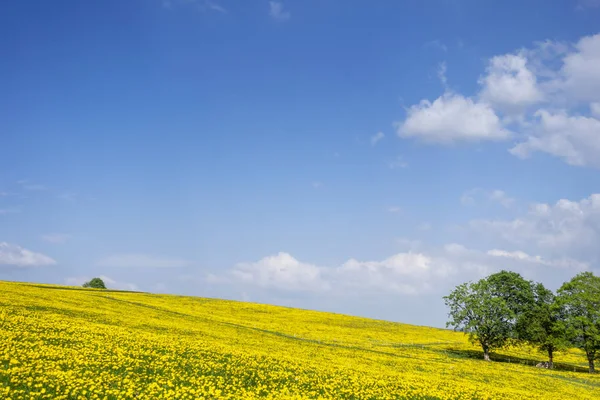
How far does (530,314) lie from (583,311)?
724 cm

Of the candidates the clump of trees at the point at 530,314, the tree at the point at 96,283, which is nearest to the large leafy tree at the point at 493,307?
the clump of trees at the point at 530,314

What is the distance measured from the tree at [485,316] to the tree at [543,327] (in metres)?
2.46

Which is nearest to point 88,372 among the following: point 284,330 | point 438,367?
point 438,367

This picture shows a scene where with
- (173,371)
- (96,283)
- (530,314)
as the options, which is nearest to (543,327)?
(530,314)

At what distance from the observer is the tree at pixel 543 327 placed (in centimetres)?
6438

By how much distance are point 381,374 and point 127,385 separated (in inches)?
807

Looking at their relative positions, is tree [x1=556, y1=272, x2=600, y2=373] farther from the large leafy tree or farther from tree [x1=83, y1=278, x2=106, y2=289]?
tree [x1=83, y1=278, x2=106, y2=289]

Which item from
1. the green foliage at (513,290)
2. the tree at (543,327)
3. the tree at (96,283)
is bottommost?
the tree at (96,283)

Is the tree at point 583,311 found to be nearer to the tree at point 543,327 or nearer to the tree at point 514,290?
the tree at point 543,327

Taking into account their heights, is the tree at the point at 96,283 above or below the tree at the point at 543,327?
below

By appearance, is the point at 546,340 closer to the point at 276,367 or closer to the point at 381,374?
the point at 381,374

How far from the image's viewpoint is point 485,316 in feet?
217

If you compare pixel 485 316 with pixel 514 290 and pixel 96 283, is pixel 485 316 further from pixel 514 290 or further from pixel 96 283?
pixel 96 283

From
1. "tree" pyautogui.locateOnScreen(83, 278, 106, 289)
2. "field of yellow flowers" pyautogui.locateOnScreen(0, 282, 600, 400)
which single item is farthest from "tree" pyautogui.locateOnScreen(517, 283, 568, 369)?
"tree" pyautogui.locateOnScreen(83, 278, 106, 289)
